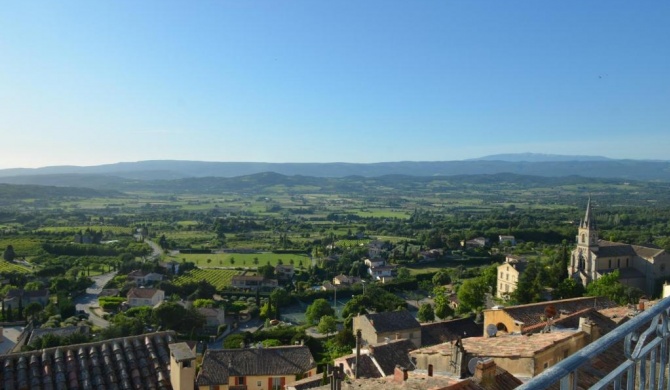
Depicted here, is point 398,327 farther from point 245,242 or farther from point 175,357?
point 245,242

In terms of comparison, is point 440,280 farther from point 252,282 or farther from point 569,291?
point 569,291

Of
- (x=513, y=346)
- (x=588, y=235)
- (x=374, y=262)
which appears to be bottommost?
(x=374, y=262)

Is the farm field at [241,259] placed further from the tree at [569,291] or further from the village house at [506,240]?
the tree at [569,291]

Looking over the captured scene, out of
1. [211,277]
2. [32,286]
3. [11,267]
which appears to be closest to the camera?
[32,286]

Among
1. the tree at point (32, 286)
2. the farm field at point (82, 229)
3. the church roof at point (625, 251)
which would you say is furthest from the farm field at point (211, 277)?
the farm field at point (82, 229)

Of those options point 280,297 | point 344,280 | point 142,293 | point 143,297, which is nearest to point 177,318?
point 280,297

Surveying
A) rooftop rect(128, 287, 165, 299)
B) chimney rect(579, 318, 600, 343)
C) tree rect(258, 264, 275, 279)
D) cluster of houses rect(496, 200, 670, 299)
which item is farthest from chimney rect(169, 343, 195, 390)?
tree rect(258, 264, 275, 279)

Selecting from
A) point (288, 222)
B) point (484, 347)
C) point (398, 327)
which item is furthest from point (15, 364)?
point (288, 222)
